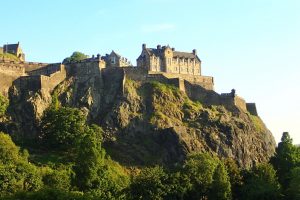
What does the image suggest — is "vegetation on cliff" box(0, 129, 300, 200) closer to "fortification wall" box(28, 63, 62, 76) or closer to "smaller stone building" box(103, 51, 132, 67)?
"fortification wall" box(28, 63, 62, 76)

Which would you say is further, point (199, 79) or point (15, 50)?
point (15, 50)

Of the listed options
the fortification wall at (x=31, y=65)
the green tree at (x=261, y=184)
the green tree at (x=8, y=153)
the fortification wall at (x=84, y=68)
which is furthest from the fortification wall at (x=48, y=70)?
the green tree at (x=261, y=184)

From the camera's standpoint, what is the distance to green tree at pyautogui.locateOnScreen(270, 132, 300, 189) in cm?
11119

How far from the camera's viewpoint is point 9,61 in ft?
420

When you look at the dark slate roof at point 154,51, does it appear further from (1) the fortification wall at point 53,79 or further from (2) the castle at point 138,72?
(1) the fortification wall at point 53,79

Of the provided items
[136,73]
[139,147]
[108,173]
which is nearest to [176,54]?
[136,73]

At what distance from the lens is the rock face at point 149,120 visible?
122 metres

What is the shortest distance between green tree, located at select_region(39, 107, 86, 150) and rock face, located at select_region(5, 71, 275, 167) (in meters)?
4.92

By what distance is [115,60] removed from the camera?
14975 cm

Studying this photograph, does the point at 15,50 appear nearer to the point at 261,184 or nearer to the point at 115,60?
the point at 115,60

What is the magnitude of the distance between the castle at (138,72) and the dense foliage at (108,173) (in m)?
12.5

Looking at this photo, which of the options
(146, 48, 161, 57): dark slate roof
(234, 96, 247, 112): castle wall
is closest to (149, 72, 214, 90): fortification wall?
(234, 96, 247, 112): castle wall

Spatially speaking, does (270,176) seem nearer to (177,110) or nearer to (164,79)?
(177,110)

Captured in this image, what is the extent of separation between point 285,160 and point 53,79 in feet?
185
